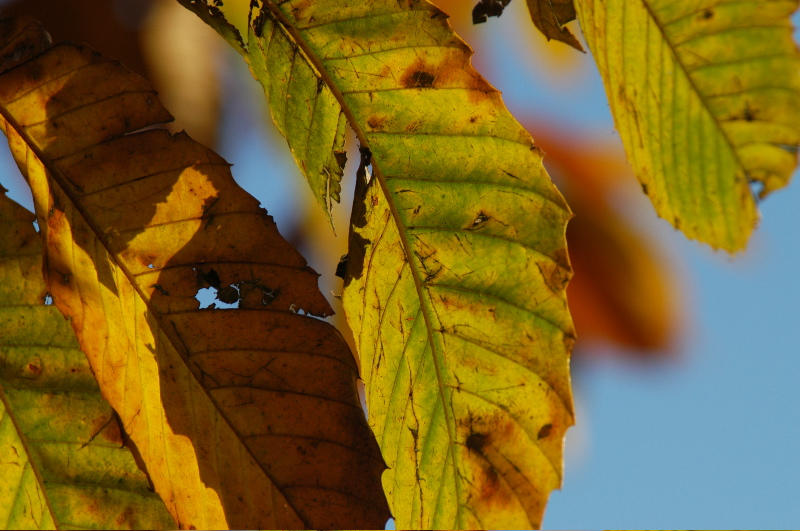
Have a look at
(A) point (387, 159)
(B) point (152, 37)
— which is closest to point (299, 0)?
(A) point (387, 159)

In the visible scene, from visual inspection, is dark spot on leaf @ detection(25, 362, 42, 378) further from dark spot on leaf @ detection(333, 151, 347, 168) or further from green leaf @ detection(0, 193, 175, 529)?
dark spot on leaf @ detection(333, 151, 347, 168)

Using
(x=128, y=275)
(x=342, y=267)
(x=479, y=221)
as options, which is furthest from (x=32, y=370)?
(x=479, y=221)

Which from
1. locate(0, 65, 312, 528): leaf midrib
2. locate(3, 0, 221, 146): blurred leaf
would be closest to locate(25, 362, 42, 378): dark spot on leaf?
locate(0, 65, 312, 528): leaf midrib

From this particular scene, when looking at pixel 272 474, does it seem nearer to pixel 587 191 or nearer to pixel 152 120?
pixel 152 120

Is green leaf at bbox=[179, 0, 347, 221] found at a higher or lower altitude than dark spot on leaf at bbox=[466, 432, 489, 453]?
higher

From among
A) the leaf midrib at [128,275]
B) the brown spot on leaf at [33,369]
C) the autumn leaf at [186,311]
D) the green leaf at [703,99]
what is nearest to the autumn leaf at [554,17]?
the green leaf at [703,99]

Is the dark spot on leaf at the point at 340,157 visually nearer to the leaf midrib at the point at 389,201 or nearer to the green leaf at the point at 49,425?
the leaf midrib at the point at 389,201
